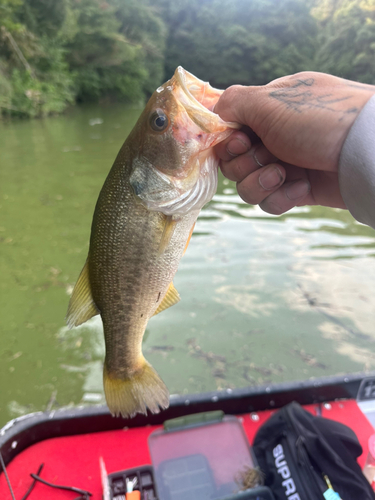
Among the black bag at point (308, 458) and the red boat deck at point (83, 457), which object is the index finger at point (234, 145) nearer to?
the black bag at point (308, 458)

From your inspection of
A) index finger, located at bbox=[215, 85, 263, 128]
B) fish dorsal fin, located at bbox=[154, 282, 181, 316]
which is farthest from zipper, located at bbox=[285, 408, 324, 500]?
index finger, located at bbox=[215, 85, 263, 128]

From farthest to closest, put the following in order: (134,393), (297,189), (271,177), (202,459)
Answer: (202,459) → (297,189) → (271,177) → (134,393)

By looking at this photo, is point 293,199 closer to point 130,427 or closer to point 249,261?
point 130,427

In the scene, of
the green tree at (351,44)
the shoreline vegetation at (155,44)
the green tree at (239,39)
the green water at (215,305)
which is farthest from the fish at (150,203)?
the green tree at (239,39)

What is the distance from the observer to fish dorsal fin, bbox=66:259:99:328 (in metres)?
1.57

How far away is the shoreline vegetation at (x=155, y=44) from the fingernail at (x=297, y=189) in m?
19.6

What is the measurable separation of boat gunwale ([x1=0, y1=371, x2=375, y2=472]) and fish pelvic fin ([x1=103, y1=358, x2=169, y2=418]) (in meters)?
0.91

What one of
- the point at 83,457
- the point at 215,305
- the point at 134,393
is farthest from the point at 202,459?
the point at 215,305

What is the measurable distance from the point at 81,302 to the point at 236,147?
3.29ft

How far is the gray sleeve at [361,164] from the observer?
1.38 m

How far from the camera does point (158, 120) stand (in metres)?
1.43

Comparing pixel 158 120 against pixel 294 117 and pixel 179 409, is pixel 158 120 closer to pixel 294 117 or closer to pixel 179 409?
pixel 294 117

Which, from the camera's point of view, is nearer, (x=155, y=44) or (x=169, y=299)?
(x=169, y=299)

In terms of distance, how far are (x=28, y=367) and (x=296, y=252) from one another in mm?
4158
